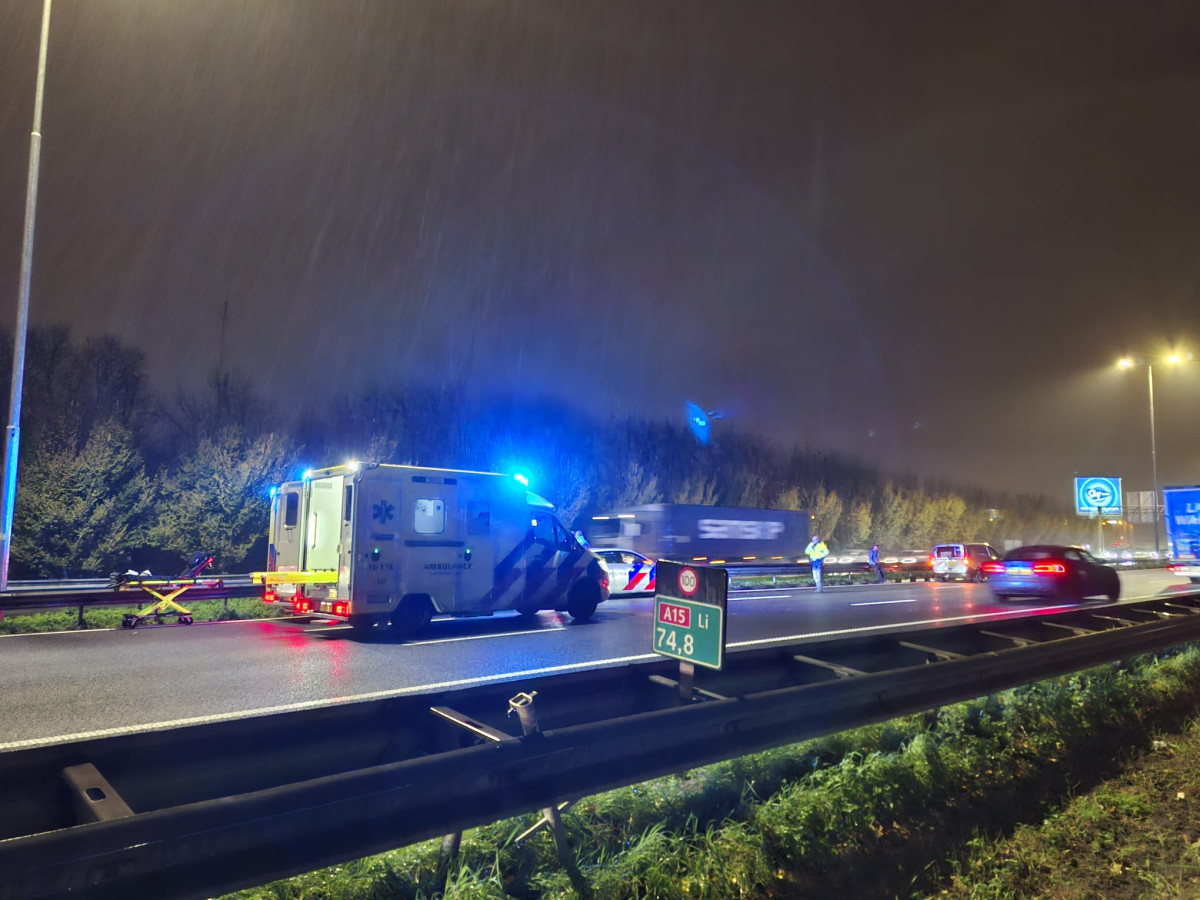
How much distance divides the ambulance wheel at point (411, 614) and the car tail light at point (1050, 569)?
15.9 meters

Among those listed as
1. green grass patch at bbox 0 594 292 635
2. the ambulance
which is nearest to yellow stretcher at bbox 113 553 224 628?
green grass patch at bbox 0 594 292 635

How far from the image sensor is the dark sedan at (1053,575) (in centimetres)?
2005

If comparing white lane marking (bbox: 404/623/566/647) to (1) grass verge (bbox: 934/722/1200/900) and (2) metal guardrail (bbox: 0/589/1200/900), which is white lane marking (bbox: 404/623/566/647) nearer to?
(2) metal guardrail (bbox: 0/589/1200/900)

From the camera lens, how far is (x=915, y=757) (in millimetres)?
4977

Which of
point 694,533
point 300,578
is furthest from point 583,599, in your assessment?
point 694,533

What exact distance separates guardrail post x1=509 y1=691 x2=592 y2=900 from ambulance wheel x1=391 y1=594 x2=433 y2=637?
9631mm

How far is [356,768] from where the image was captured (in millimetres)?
3188

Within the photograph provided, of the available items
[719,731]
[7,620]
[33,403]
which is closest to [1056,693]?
[719,731]

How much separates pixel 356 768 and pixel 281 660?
829 cm

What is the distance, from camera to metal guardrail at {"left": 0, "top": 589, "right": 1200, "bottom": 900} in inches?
80.4

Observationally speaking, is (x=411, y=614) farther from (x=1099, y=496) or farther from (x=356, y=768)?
(x=1099, y=496)

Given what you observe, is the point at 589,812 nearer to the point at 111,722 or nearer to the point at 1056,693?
the point at 1056,693

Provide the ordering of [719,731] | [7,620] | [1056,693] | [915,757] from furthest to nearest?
1. [7,620]
2. [1056,693]
3. [915,757]
4. [719,731]

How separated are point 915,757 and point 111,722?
6835 mm
